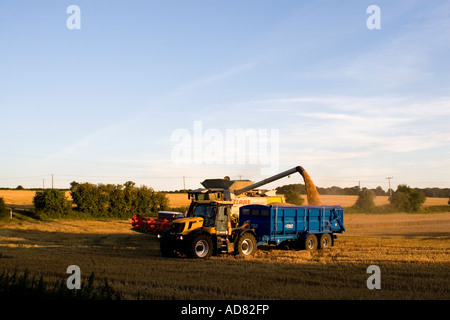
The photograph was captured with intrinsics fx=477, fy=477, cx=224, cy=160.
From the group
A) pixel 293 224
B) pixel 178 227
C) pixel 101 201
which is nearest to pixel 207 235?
pixel 178 227

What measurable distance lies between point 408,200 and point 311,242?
149 ft

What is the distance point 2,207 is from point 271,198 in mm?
23968

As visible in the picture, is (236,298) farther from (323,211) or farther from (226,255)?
(323,211)

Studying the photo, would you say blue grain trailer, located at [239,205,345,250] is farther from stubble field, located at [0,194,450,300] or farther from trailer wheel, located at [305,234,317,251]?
stubble field, located at [0,194,450,300]

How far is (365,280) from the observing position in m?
11.9

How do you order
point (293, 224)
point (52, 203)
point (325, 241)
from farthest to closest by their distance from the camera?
point (52, 203), point (325, 241), point (293, 224)

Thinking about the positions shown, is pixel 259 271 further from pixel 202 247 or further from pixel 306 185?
pixel 306 185

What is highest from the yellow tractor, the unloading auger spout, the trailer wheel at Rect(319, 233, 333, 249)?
the unloading auger spout

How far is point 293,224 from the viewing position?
2064cm

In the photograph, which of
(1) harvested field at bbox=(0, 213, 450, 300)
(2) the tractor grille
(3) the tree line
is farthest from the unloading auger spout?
(3) the tree line

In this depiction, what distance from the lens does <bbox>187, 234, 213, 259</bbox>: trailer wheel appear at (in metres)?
17.1

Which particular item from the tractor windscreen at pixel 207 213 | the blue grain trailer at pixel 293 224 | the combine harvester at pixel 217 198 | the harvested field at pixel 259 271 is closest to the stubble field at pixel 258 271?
the harvested field at pixel 259 271

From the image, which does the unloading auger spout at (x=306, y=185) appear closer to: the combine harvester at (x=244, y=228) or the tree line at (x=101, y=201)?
the combine harvester at (x=244, y=228)
